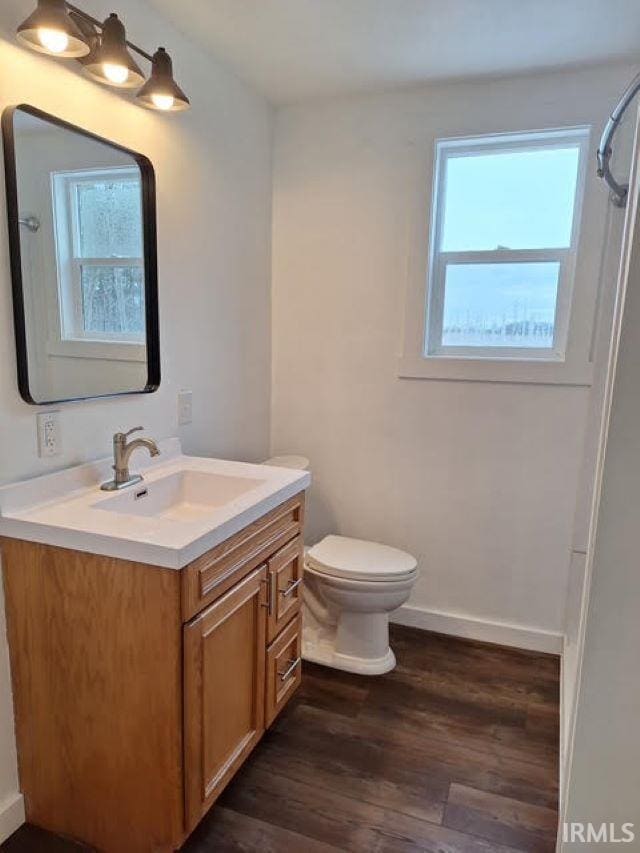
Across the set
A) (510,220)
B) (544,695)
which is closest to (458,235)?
(510,220)

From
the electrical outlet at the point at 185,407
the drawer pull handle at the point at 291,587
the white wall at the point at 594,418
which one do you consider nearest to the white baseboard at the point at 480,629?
the white wall at the point at 594,418

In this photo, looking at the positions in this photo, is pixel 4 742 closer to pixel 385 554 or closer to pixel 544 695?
pixel 385 554

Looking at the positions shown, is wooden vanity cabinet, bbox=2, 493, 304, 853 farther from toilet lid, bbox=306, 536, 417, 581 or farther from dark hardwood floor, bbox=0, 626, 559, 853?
toilet lid, bbox=306, 536, 417, 581

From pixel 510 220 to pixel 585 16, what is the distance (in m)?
0.74

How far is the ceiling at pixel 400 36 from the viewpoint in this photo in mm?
1710

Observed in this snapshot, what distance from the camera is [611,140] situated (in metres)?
1.74

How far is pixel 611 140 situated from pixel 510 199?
599mm

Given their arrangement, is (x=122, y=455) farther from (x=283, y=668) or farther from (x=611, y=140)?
(x=611, y=140)

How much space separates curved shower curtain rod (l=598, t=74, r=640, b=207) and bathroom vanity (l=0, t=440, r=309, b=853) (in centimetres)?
146

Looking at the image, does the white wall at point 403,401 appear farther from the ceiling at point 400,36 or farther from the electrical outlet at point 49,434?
the electrical outlet at point 49,434

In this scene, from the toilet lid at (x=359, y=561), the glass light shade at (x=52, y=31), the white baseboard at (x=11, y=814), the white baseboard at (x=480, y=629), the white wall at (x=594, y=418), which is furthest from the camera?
the white baseboard at (x=480, y=629)

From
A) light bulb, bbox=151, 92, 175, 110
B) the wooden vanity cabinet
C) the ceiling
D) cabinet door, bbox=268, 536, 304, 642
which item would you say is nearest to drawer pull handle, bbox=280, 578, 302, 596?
cabinet door, bbox=268, 536, 304, 642

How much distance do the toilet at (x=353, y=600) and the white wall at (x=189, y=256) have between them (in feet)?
2.18

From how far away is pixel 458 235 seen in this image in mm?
2412
